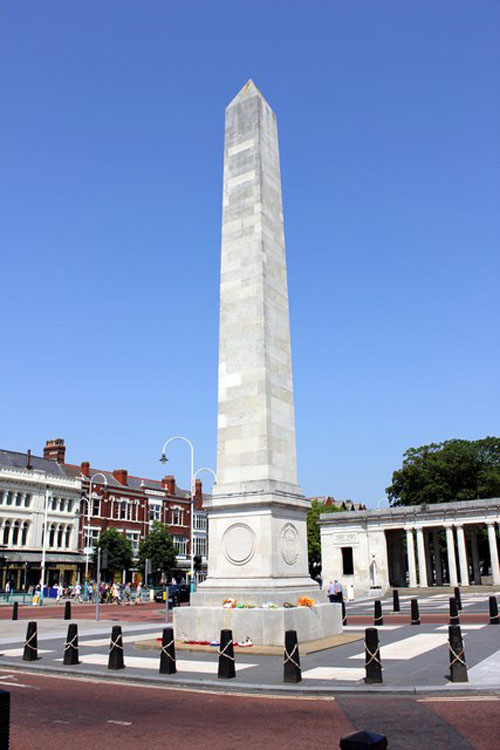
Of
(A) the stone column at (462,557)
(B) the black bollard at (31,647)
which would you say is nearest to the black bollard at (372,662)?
(B) the black bollard at (31,647)

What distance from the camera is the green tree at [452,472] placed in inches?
2884

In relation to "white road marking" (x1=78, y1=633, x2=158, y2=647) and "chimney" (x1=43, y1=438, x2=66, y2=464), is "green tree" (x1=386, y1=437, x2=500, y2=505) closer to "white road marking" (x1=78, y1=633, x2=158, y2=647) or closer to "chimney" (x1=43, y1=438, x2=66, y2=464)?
"chimney" (x1=43, y1=438, x2=66, y2=464)

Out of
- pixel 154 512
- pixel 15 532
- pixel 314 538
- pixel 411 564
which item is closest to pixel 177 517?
pixel 154 512

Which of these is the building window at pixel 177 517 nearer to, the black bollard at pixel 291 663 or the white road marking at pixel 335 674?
the white road marking at pixel 335 674

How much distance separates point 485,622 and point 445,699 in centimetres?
1505

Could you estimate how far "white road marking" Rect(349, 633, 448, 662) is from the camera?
14.8m

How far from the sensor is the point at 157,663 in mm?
14211

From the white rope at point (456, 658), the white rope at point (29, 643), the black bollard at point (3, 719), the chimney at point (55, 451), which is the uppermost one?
the chimney at point (55, 451)

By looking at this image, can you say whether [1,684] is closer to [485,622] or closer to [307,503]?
[307,503]

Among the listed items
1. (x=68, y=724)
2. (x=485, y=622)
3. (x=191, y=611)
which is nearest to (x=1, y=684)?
(x=68, y=724)

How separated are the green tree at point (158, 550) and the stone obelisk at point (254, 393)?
58503 millimetres

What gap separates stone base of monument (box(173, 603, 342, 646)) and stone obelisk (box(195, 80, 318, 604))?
54 cm

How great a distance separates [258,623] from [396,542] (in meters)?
51.9

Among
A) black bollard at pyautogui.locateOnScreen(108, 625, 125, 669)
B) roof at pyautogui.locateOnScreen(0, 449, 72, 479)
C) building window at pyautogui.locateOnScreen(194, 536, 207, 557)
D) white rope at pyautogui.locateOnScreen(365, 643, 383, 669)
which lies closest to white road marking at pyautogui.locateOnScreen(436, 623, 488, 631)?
white rope at pyautogui.locateOnScreen(365, 643, 383, 669)
